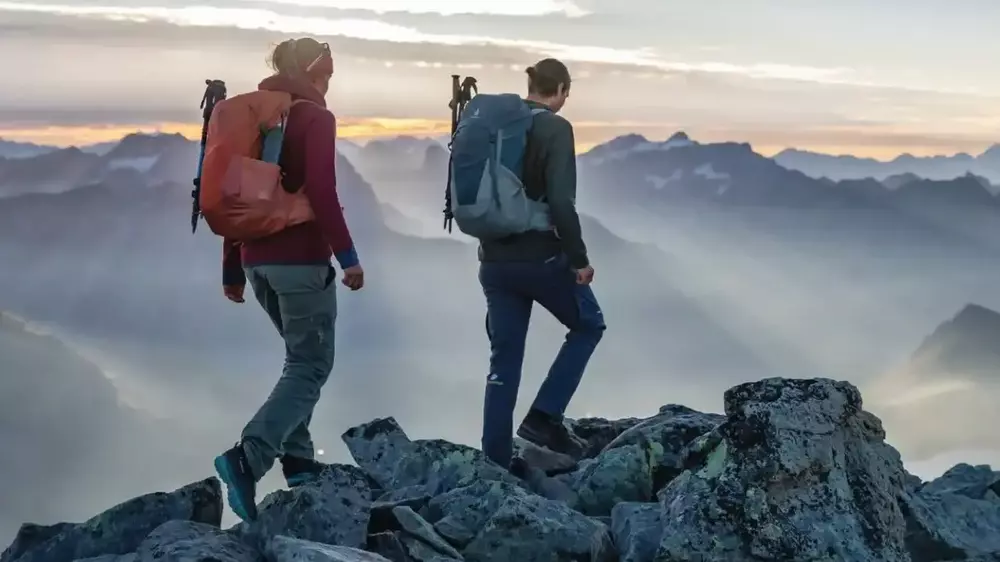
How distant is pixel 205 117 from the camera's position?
257 inches

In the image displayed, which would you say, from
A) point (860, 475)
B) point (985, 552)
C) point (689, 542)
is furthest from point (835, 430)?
point (985, 552)

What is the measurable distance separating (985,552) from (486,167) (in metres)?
3.95

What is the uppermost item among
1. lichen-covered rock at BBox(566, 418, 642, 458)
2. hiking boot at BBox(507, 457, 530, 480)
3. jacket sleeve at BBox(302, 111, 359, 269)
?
jacket sleeve at BBox(302, 111, 359, 269)

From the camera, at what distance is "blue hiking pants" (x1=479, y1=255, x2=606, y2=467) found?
7.16 meters

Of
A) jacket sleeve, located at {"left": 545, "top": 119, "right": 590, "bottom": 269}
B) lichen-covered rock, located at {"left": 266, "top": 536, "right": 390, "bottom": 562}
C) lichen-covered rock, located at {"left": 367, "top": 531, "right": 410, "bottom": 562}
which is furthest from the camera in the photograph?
jacket sleeve, located at {"left": 545, "top": 119, "right": 590, "bottom": 269}

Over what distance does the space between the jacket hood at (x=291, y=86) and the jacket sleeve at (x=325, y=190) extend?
17 centimetres

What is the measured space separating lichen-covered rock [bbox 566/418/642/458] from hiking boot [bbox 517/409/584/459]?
537 millimetres

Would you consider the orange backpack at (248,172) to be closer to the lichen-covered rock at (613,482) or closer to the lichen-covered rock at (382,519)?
the lichen-covered rock at (382,519)

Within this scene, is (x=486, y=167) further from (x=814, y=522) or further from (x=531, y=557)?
(x=814, y=522)

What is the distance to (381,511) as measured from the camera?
625 cm

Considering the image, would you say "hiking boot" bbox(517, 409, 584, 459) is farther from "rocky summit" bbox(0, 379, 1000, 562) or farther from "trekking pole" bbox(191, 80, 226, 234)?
"trekking pole" bbox(191, 80, 226, 234)

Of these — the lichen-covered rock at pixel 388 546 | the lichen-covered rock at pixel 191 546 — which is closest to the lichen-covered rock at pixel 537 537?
the lichen-covered rock at pixel 388 546

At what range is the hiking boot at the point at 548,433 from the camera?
7.85 meters

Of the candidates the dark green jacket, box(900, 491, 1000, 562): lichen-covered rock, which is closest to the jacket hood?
the dark green jacket
